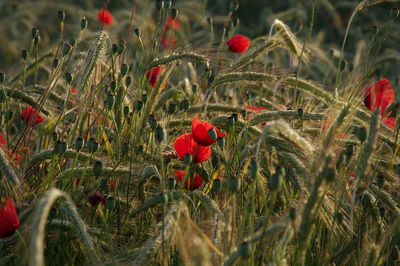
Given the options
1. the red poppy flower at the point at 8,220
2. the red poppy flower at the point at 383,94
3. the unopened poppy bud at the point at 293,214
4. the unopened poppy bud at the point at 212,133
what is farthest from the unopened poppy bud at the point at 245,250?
the red poppy flower at the point at 383,94

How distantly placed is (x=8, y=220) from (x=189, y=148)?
657 millimetres

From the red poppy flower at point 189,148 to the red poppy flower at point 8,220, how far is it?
589 millimetres

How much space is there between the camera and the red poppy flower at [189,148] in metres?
1.99

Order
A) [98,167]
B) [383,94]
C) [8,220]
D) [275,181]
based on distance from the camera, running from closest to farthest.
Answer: [275,181] < [8,220] < [98,167] < [383,94]

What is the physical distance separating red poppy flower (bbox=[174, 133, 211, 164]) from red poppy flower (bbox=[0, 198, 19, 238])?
1.93 feet

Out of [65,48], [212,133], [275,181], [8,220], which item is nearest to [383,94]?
[212,133]

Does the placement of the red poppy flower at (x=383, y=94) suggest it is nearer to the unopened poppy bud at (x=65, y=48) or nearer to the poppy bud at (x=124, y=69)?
the poppy bud at (x=124, y=69)

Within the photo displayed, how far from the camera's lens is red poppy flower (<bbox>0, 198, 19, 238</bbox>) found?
1.67 m

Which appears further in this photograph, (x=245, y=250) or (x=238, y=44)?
(x=238, y=44)

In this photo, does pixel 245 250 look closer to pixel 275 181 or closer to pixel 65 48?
pixel 275 181

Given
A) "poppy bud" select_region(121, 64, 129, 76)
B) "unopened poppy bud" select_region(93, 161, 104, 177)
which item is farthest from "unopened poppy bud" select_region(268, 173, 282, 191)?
"poppy bud" select_region(121, 64, 129, 76)

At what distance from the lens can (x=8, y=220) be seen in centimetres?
168

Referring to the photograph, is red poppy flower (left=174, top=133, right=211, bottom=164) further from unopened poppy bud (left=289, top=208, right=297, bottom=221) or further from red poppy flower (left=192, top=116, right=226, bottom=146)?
unopened poppy bud (left=289, top=208, right=297, bottom=221)

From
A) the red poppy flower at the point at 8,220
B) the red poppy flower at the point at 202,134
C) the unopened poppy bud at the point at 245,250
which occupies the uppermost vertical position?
the red poppy flower at the point at 202,134
